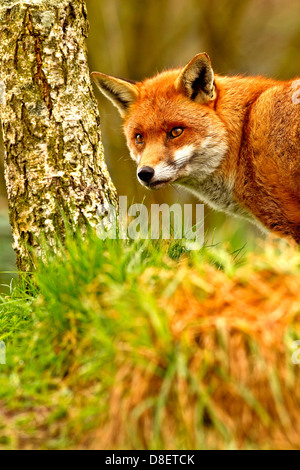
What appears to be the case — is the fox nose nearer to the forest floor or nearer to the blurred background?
the forest floor

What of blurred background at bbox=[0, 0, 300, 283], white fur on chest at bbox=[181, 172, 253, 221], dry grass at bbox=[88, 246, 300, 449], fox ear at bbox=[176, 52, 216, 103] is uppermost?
blurred background at bbox=[0, 0, 300, 283]

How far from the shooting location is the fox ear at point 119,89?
5969 millimetres

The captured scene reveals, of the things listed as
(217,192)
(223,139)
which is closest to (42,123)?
(223,139)

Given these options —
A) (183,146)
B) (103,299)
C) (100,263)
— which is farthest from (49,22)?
(103,299)

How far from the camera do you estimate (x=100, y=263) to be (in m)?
3.98

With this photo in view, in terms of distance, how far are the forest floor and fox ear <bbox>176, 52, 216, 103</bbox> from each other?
8.15ft

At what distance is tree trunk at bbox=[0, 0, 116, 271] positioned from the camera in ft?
16.2

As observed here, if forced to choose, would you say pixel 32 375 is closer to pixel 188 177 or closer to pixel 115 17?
pixel 188 177

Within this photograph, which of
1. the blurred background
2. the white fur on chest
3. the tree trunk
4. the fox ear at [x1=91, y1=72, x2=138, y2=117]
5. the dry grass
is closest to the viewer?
the dry grass

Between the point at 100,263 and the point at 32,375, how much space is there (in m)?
0.90

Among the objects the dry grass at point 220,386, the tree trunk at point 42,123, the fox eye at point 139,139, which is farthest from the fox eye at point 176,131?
the dry grass at point 220,386

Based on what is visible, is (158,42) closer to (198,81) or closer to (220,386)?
(198,81)

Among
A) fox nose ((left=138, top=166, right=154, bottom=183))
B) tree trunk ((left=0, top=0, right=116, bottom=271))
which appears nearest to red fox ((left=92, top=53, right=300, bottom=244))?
fox nose ((left=138, top=166, right=154, bottom=183))

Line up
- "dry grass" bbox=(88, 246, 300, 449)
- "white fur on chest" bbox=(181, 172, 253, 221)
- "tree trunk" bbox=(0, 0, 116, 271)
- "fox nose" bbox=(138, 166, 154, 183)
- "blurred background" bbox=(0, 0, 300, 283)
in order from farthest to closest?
"blurred background" bbox=(0, 0, 300, 283), "white fur on chest" bbox=(181, 172, 253, 221), "fox nose" bbox=(138, 166, 154, 183), "tree trunk" bbox=(0, 0, 116, 271), "dry grass" bbox=(88, 246, 300, 449)
